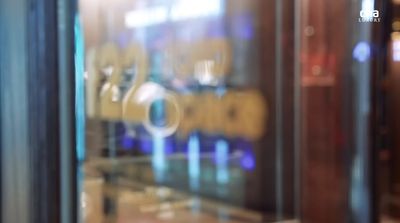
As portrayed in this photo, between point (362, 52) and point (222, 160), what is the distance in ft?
6.63

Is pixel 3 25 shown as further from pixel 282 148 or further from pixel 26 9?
pixel 282 148

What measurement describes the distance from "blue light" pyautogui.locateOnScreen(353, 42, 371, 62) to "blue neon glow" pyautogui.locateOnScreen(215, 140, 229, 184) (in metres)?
1.82

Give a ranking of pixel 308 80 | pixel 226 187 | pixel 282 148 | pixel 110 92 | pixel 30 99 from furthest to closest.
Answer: pixel 226 187, pixel 282 148, pixel 308 80, pixel 110 92, pixel 30 99

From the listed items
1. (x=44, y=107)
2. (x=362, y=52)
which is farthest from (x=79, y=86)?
(x=362, y=52)

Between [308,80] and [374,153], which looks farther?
[308,80]

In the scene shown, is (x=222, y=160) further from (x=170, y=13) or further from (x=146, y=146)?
(x=170, y=13)

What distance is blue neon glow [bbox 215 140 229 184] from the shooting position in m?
4.30

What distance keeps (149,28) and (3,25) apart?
11.7 feet

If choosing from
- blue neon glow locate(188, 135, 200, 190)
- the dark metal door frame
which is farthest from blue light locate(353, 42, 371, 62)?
blue neon glow locate(188, 135, 200, 190)

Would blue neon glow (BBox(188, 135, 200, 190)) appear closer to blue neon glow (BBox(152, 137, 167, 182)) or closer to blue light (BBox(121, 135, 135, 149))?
blue neon glow (BBox(152, 137, 167, 182))

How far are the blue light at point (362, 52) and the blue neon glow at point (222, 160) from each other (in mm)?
1819

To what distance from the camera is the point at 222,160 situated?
4.36 metres

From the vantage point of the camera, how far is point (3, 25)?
0.90m

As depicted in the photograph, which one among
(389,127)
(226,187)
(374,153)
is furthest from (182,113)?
(374,153)
